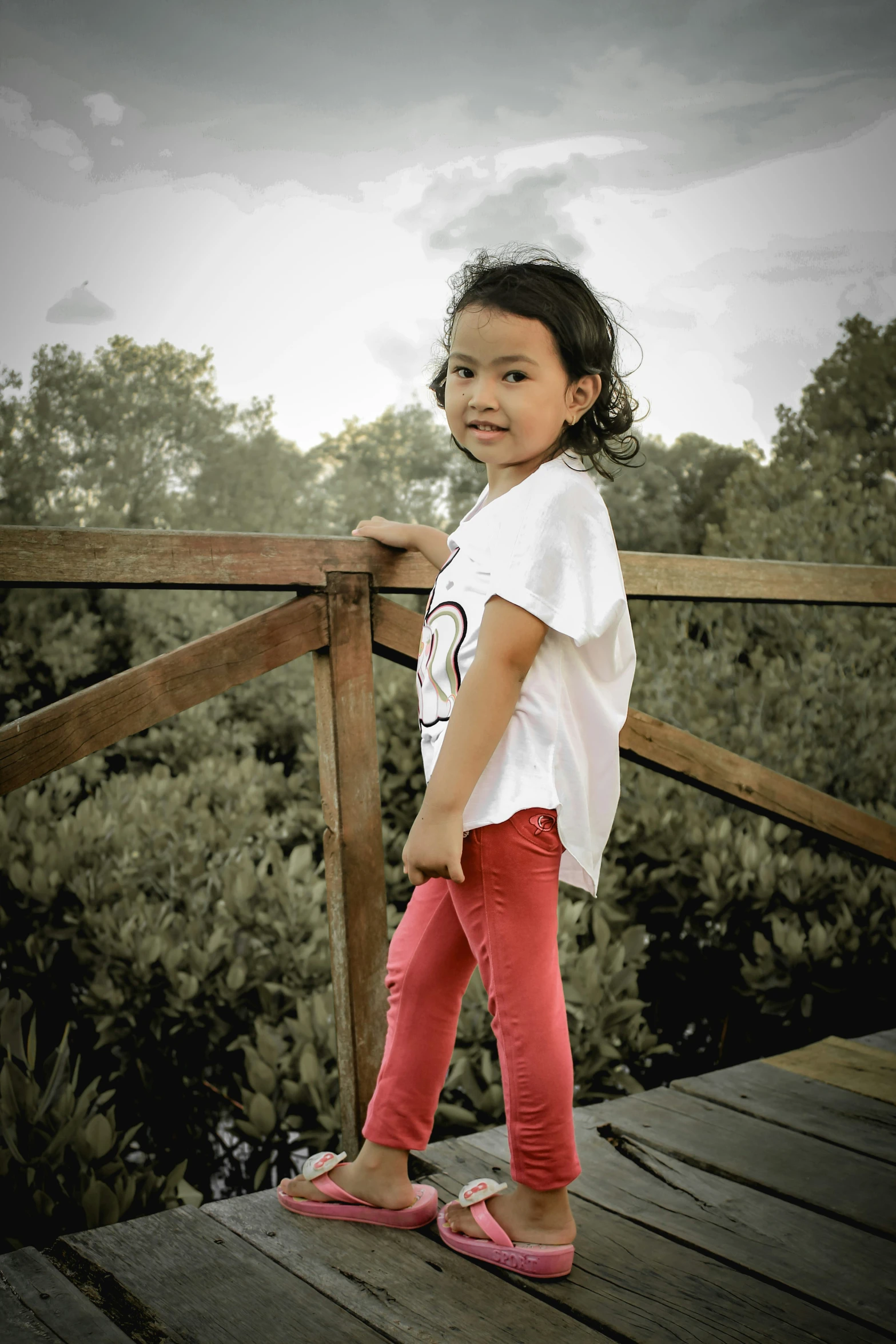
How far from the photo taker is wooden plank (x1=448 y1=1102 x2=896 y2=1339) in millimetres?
1289

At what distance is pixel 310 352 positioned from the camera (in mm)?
6598

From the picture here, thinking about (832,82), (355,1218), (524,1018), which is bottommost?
(355,1218)

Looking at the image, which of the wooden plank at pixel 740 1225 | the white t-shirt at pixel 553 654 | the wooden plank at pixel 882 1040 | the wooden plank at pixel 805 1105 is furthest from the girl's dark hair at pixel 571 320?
the wooden plank at pixel 882 1040

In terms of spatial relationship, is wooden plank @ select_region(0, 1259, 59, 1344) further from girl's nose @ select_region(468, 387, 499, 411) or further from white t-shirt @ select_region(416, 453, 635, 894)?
girl's nose @ select_region(468, 387, 499, 411)

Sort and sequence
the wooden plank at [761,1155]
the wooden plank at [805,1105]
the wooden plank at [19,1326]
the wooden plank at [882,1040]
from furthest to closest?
the wooden plank at [882,1040] < the wooden plank at [805,1105] < the wooden plank at [761,1155] < the wooden plank at [19,1326]

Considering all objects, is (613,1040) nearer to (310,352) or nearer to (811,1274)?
(811,1274)

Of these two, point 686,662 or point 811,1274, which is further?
point 686,662

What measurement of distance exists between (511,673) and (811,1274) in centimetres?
93

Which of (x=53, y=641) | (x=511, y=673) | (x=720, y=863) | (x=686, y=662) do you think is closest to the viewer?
(x=511, y=673)

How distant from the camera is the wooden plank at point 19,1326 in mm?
1071

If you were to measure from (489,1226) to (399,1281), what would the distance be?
0.46ft

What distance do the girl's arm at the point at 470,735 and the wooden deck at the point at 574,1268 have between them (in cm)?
53

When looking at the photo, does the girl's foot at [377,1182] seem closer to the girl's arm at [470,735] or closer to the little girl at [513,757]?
the little girl at [513,757]

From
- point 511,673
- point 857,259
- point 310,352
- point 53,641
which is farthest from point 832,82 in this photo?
point 511,673
